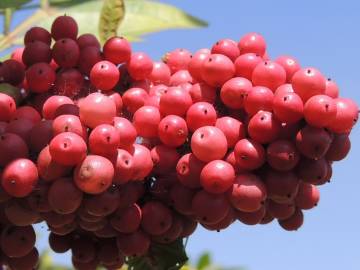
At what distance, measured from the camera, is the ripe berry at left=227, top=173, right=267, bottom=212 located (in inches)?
121

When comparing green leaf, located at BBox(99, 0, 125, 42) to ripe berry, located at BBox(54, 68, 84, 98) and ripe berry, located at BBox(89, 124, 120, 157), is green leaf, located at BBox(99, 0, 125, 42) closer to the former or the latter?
ripe berry, located at BBox(54, 68, 84, 98)

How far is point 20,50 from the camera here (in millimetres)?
3615

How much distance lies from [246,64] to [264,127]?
0.33m

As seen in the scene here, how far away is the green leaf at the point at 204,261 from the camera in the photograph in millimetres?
5608

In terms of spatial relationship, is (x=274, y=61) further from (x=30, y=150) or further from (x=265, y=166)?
(x=30, y=150)

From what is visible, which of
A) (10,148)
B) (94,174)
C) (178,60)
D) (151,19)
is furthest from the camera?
(151,19)

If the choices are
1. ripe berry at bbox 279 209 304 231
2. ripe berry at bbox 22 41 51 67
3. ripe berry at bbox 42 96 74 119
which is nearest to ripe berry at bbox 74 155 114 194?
ripe berry at bbox 42 96 74 119

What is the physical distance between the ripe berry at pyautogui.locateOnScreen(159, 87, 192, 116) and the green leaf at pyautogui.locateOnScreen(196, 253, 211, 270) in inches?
97.3

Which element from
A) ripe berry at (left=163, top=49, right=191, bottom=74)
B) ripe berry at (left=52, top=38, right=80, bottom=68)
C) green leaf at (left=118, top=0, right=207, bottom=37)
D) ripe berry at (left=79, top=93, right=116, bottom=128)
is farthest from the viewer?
green leaf at (left=118, top=0, right=207, bottom=37)

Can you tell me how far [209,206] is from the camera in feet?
10.2

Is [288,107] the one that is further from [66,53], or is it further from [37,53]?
[37,53]

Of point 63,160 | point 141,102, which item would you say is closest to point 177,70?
point 141,102

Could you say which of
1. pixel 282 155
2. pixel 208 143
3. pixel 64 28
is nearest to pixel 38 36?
pixel 64 28

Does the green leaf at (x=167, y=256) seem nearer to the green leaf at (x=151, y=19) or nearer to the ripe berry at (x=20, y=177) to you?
the ripe berry at (x=20, y=177)
